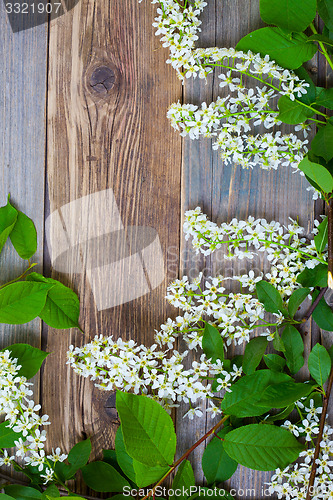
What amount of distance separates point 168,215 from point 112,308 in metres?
0.29

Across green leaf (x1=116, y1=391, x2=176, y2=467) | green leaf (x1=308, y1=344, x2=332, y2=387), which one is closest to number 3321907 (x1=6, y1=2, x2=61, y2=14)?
green leaf (x1=116, y1=391, x2=176, y2=467)

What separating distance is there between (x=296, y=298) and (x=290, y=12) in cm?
64

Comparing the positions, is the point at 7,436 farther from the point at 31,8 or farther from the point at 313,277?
the point at 31,8

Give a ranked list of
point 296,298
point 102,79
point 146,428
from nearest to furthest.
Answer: point 146,428
point 296,298
point 102,79

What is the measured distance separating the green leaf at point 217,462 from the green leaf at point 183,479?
4 cm

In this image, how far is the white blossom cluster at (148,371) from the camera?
98 centimetres

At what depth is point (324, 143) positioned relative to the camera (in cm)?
98

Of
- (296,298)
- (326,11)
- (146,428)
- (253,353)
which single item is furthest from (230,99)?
(146,428)

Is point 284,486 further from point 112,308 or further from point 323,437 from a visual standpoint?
point 112,308

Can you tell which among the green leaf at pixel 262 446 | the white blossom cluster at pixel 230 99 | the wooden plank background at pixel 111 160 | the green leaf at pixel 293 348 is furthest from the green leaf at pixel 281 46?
the green leaf at pixel 262 446

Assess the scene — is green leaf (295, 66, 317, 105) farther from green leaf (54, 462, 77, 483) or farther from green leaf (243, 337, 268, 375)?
green leaf (54, 462, 77, 483)

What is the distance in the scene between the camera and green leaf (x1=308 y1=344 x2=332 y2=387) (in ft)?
3.15

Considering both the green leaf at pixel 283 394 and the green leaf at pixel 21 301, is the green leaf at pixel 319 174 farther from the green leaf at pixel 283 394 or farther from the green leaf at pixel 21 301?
the green leaf at pixel 21 301

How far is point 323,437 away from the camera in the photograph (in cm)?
101
